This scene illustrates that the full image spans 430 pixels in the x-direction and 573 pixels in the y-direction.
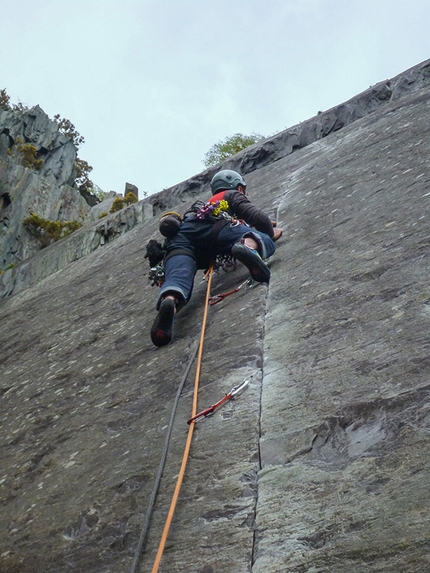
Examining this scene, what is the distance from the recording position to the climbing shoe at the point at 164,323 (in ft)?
18.7

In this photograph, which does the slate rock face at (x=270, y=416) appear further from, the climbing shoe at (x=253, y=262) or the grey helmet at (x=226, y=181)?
the grey helmet at (x=226, y=181)

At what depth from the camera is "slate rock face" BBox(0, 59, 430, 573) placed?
306 centimetres

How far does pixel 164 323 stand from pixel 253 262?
2.89 ft

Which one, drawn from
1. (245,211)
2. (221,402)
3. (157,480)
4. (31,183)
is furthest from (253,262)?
(31,183)

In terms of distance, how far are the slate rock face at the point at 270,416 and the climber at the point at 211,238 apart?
0.22 meters

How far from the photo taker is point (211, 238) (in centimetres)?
664

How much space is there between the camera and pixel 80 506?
406 centimetres

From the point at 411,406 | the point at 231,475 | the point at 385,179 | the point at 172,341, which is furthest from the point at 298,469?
the point at 385,179

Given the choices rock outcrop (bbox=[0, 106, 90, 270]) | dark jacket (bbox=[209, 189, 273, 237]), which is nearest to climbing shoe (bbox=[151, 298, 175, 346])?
dark jacket (bbox=[209, 189, 273, 237])

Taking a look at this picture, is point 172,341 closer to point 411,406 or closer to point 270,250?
point 270,250

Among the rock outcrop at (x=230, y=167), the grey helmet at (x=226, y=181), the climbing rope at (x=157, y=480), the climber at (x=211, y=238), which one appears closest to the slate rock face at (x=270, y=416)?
the climbing rope at (x=157, y=480)

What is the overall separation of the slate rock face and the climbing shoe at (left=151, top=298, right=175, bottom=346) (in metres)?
0.13

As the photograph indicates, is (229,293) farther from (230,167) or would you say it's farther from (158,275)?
(230,167)

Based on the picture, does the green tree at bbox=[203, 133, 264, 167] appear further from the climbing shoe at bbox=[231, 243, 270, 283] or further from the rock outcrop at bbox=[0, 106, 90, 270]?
the climbing shoe at bbox=[231, 243, 270, 283]
